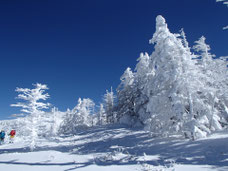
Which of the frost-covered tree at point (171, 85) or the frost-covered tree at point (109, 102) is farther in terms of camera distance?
the frost-covered tree at point (109, 102)

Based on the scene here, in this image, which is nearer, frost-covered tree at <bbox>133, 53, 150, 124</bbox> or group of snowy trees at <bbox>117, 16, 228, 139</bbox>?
group of snowy trees at <bbox>117, 16, 228, 139</bbox>

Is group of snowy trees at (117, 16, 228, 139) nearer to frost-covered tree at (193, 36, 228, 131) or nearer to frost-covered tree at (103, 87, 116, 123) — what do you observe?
frost-covered tree at (193, 36, 228, 131)

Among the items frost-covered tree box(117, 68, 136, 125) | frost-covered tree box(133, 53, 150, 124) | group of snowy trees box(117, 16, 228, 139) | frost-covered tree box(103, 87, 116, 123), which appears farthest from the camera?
frost-covered tree box(103, 87, 116, 123)

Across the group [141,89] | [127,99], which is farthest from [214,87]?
[127,99]

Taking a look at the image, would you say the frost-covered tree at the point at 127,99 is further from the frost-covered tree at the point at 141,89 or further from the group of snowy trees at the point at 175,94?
the group of snowy trees at the point at 175,94

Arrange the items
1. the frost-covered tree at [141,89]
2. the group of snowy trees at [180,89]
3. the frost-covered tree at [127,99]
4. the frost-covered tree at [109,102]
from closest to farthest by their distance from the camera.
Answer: the group of snowy trees at [180,89] < the frost-covered tree at [141,89] < the frost-covered tree at [127,99] < the frost-covered tree at [109,102]

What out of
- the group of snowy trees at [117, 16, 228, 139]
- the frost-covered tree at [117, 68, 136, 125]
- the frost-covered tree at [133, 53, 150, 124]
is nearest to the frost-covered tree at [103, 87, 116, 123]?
the frost-covered tree at [117, 68, 136, 125]

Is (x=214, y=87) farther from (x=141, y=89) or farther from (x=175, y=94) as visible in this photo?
(x=141, y=89)

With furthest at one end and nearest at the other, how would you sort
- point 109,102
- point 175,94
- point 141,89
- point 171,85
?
point 109,102 → point 141,89 → point 171,85 → point 175,94

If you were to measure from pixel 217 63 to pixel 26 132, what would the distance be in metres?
21.5

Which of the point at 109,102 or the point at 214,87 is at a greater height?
the point at 109,102

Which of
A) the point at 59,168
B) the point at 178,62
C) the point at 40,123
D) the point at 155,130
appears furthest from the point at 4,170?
the point at 178,62

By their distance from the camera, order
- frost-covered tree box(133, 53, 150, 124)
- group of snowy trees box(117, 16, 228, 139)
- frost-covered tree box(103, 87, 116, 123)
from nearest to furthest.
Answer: group of snowy trees box(117, 16, 228, 139), frost-covered tree box(133, 53, 150, 124), frost-covered tree box(103, 87, 116, 123)

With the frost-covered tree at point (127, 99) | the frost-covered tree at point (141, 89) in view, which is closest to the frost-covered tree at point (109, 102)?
the frost-covered tree at point (127, 99)
